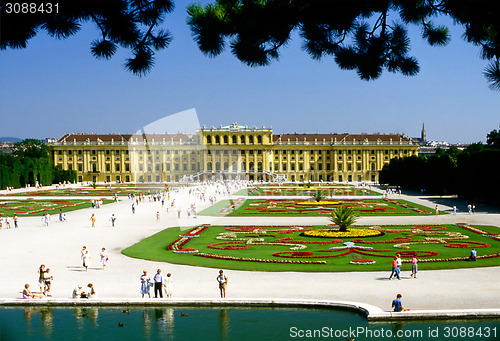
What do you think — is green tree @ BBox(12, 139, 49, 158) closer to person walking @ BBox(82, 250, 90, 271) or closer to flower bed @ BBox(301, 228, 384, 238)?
flower bed @ BBox(301, 228, 384, 238)

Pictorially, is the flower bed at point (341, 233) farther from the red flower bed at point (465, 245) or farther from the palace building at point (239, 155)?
the palace building at point (239, 155)

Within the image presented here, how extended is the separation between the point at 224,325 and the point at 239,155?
11172 cm

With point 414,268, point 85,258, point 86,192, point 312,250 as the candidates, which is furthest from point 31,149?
point 414,268

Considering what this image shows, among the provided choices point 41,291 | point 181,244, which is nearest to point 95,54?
point 41,291

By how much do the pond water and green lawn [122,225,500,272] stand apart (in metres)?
5.27

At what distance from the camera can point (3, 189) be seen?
265ft

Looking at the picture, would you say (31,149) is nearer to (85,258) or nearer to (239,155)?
(239,155)

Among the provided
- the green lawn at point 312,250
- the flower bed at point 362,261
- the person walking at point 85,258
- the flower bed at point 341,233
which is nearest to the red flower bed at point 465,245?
the green lawn at point 312,250

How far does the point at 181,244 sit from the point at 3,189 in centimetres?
6735

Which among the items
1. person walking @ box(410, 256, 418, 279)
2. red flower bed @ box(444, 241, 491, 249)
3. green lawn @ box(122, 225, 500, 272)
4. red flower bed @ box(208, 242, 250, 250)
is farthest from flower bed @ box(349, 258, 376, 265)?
red flower bed @ box(208, 242, 250, 250)

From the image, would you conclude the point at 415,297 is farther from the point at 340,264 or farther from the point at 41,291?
the point at 41,291

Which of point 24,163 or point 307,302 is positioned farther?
point 24,163

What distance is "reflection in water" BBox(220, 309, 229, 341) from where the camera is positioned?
1166 cm

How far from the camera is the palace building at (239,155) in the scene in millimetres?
118375
